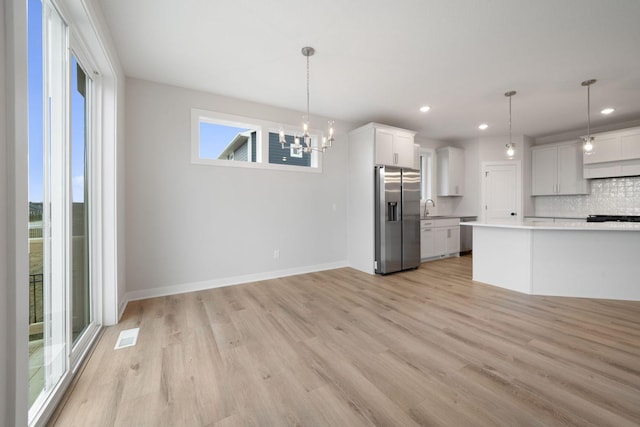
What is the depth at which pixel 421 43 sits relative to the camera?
2605mm

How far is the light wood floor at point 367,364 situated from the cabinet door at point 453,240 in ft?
8.90

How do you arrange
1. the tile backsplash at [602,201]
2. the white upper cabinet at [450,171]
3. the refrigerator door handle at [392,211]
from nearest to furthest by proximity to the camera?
the refrigerator door handle at [392,211] < the tile backsplash at [602,201] < the white upper cabinet at [450,171]

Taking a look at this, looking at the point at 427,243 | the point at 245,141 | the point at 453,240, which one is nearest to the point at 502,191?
the point at 453,240

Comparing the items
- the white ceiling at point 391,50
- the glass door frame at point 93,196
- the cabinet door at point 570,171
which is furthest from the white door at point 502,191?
the glass door frame at point 93,196

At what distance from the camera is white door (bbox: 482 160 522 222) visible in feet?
19.9

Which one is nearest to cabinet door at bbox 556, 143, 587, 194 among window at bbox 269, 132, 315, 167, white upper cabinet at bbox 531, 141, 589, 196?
white upper cabinet at bbox 531, 141, 589, 196

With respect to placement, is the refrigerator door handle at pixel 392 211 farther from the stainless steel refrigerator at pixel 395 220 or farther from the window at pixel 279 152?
the window at pixel 279 152

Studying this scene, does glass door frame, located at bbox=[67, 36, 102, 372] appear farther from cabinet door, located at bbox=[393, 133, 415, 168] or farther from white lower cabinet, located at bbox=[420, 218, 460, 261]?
white lower cabinet, located at bbox=[420, 218, 460, 261]

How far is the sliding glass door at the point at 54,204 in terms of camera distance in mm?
1442

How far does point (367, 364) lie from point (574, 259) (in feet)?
10.8

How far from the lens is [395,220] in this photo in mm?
4539

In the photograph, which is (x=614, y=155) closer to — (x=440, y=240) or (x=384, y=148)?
(x=440, y=240)

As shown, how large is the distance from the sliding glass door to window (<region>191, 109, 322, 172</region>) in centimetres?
149

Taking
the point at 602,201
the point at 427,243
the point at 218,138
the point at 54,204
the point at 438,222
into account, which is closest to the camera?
the point at 54,204
